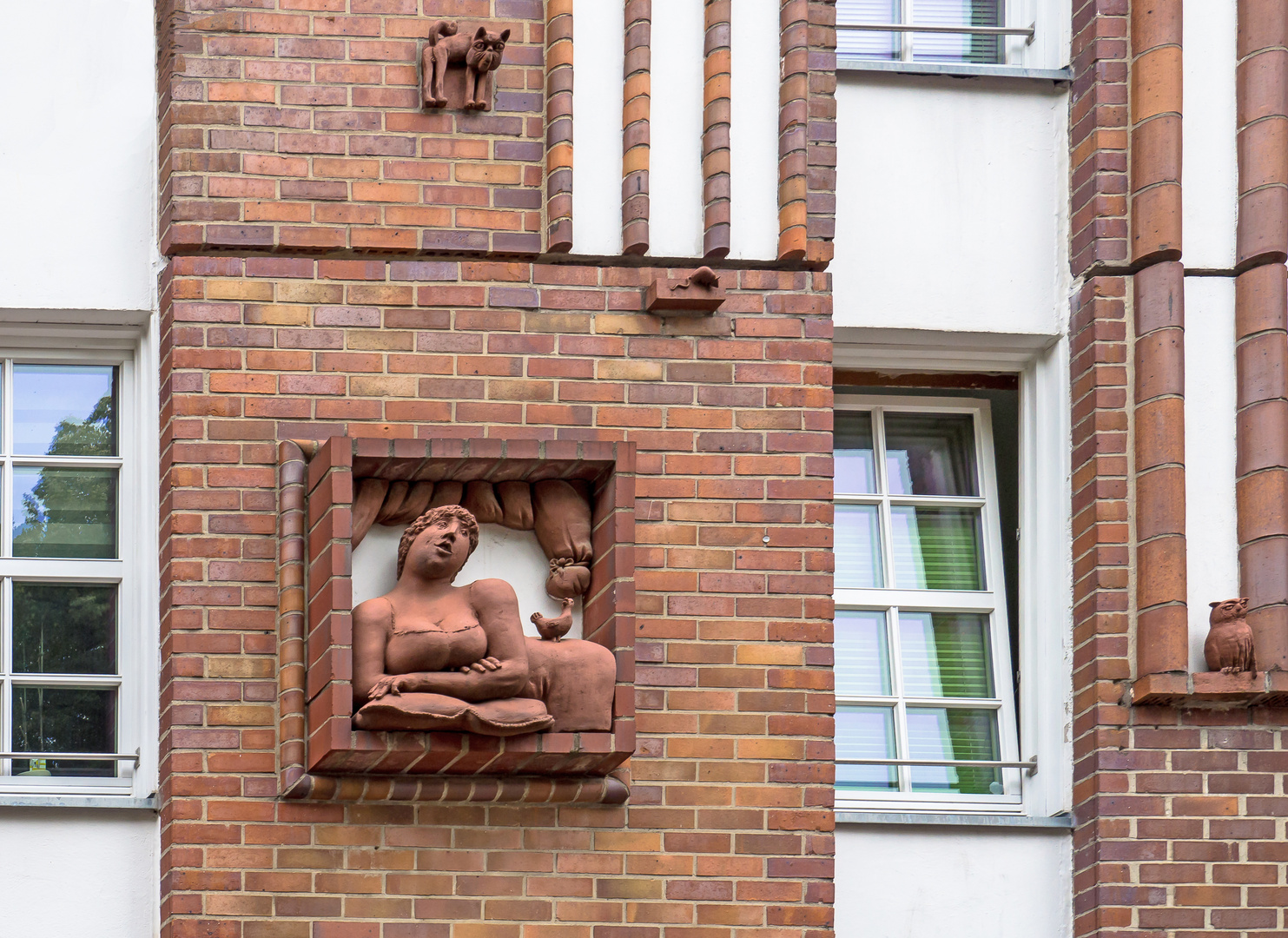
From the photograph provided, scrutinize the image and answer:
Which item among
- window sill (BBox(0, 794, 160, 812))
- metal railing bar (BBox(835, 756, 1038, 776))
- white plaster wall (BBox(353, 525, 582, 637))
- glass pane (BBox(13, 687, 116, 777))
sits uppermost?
white plaster wall (BBox(353, 525, 582, 637))

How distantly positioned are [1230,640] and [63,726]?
372cm

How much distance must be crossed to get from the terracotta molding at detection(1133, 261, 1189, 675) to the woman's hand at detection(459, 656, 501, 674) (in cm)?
213

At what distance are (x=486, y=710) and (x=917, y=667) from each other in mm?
1929

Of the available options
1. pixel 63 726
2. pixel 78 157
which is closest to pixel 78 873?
pixel 63 726

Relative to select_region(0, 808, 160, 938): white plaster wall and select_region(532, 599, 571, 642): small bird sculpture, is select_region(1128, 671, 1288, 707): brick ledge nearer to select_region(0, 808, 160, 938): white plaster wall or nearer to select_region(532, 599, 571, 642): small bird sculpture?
select_region(532, 599, 571, 642): small bird sculpture

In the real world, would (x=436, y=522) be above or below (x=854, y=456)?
below

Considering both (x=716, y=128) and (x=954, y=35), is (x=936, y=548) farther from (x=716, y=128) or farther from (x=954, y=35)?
(x=954, y=35)

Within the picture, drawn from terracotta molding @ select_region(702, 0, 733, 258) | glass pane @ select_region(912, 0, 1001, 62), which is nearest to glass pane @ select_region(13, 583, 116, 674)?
terracotta molding @ select_region(702, 0, 733, 258)

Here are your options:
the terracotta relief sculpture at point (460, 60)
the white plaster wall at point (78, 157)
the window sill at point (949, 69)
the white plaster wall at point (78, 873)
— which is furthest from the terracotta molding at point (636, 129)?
the white plaster wall at point (78, 873)

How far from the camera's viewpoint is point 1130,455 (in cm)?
769

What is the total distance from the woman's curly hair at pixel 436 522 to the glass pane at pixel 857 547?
1.63 meters

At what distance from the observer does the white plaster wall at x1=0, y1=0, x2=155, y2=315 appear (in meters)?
7.50

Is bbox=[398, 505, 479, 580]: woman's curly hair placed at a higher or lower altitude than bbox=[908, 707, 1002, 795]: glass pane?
higher

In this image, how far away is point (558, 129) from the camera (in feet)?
24.2
